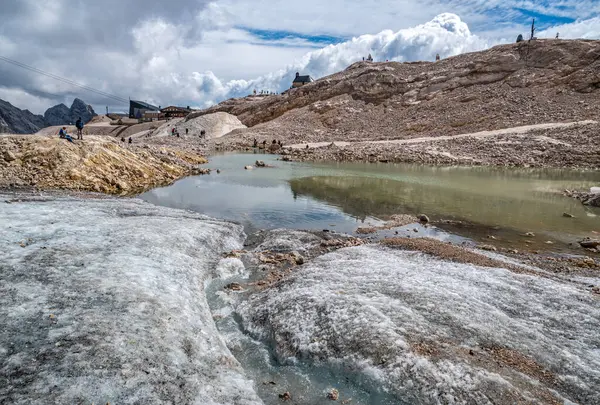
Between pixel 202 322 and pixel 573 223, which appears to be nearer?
pixel 202 322

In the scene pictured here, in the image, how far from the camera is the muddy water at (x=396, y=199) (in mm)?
18141

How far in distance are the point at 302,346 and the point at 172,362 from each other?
2.50 m

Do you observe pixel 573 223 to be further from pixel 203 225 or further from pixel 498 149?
pixel 498 149

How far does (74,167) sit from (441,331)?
23633mm

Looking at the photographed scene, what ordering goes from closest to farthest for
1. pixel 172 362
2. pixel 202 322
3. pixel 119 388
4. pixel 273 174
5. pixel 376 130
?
1. pixel 119 388
2. pixel 172 362
3. pixel 202 322
4. pixel 273 174
5. pixel 376 130

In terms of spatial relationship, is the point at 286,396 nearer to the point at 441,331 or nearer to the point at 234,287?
the point at 441,331

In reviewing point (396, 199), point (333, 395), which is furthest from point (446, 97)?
point (333, 395)

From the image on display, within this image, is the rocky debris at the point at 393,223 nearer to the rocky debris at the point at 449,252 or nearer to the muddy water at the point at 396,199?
the muddy water at the point at 396,199

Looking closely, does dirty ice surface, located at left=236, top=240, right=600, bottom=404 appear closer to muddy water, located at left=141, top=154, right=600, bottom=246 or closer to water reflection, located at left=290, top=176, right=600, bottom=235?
muddy water, located at left=141, top=154, right=600, bottom=246

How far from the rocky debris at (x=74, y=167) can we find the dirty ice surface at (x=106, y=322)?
10899mm

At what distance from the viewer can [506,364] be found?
6184 mm

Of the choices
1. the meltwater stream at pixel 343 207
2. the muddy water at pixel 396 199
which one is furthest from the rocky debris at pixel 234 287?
the muddy water at pixel 396 199

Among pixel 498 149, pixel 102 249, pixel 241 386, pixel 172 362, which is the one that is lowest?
pixel 241 386

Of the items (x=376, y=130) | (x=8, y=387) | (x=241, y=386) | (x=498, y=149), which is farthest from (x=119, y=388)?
(x=376, y=130)
